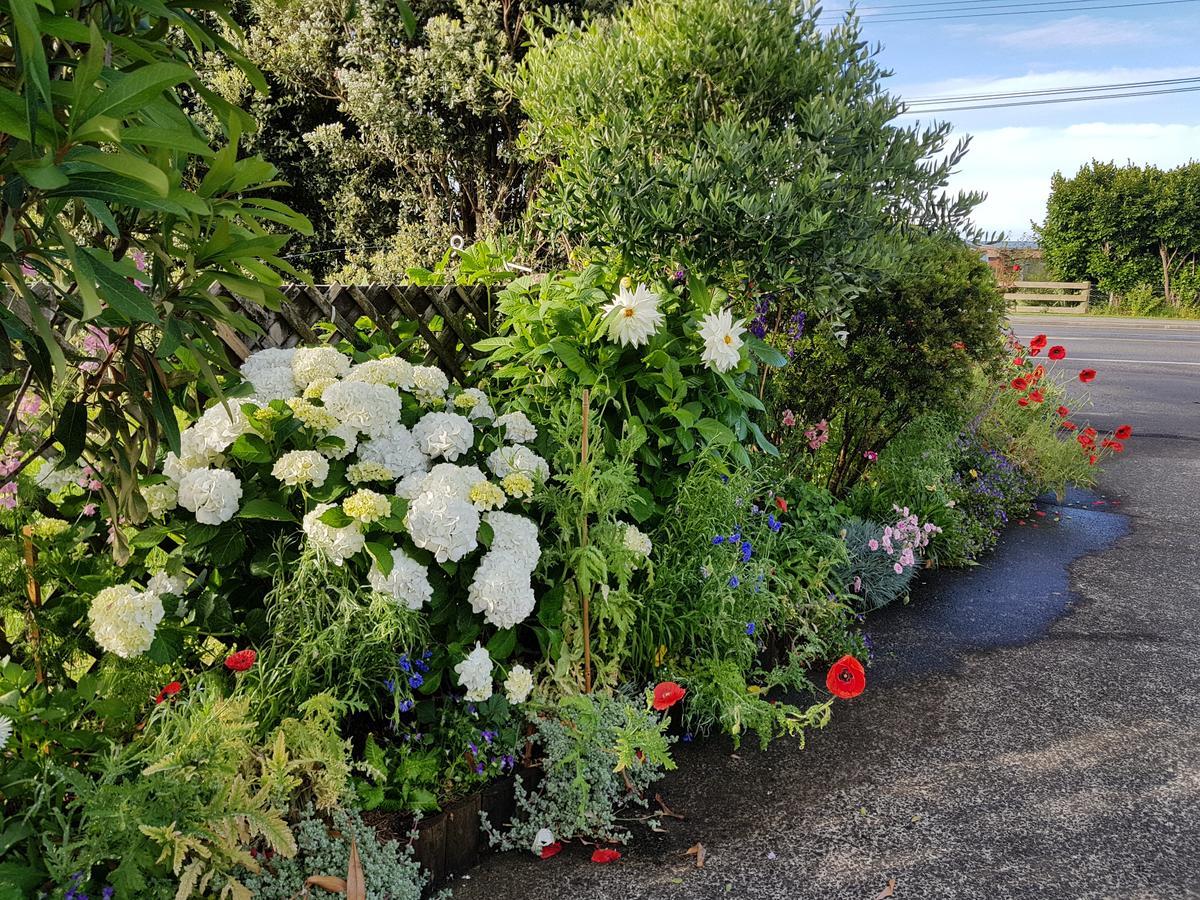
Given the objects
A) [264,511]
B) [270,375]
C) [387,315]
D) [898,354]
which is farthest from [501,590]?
[898,354]

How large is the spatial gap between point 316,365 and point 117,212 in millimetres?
879

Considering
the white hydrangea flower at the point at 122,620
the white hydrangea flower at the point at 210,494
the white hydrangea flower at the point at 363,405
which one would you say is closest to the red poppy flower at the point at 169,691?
the white hydrangea flower at the point at 122,620

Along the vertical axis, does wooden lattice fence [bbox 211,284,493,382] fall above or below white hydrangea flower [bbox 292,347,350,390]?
above

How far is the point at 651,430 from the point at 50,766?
6.96ft

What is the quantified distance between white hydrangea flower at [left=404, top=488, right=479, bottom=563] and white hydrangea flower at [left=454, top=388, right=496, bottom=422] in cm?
68

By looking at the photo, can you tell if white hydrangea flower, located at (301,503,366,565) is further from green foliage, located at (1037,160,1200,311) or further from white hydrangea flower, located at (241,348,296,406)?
green foliage, located at (1037,160,1200,311)

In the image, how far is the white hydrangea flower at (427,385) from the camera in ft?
9.95

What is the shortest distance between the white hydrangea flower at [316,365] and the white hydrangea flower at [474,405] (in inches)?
15.4

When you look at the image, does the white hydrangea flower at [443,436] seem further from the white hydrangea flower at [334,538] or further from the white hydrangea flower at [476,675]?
the white hydrangea flower at [476,675]

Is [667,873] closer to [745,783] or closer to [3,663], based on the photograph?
[745,783]

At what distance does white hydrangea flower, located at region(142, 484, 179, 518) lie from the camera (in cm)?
248

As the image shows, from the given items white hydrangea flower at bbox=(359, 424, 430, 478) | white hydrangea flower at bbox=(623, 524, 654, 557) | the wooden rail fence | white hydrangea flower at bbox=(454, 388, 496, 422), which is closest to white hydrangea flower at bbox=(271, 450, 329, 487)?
white hydrangea flower at bbox=(359, 424, 430, 478)

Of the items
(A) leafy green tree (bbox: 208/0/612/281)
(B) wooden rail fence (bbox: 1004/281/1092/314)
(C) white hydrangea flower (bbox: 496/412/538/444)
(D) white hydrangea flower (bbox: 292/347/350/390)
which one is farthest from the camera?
(B) wooden rail fence (bbox: 1004/281/1092/314)

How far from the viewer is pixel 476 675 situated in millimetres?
2375
